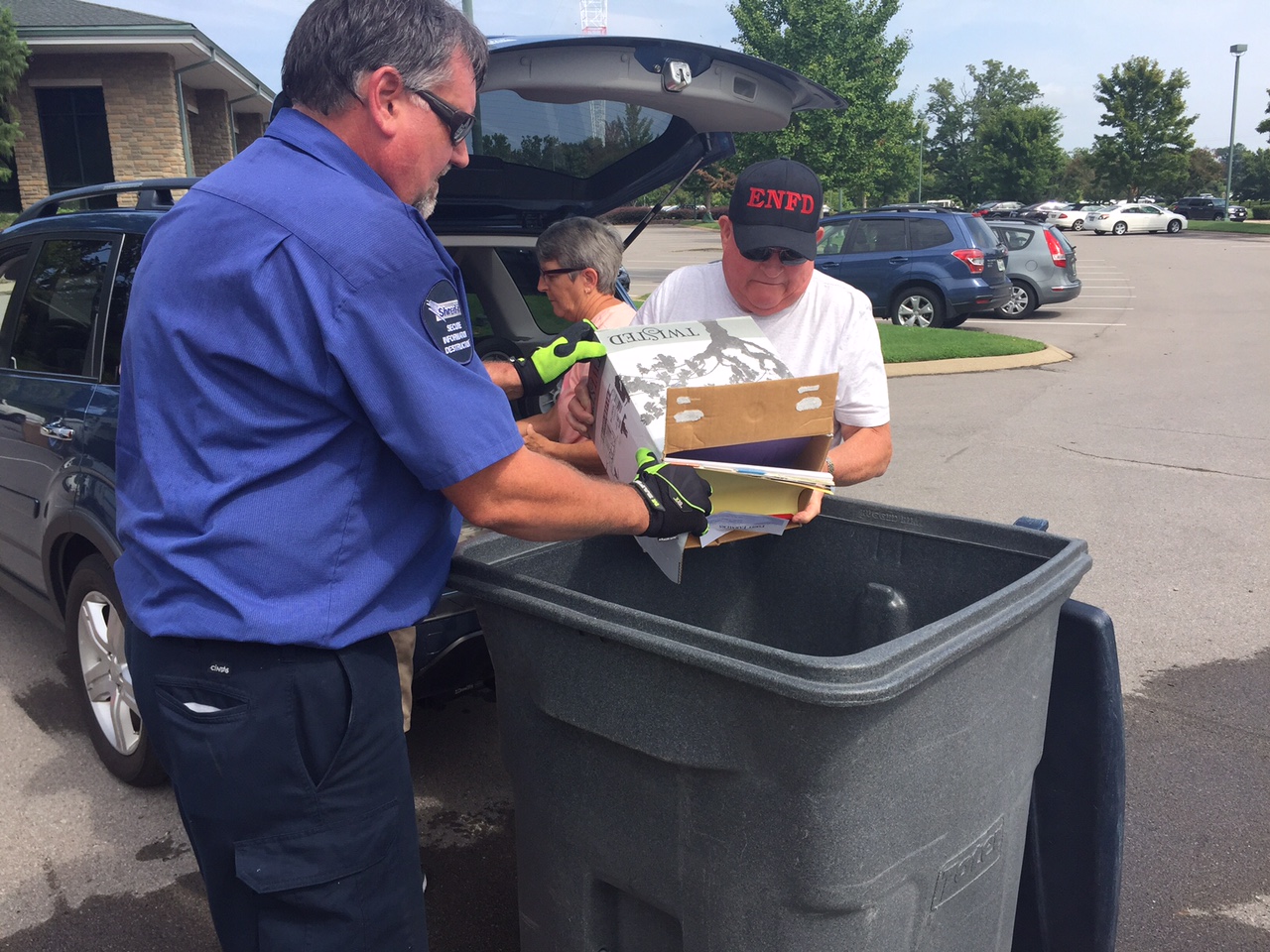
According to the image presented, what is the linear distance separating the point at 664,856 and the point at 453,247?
339 centimetres

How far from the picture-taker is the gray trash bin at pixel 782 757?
1.53 metres

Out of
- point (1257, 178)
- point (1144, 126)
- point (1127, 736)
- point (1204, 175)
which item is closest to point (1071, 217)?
point (1144, 126)

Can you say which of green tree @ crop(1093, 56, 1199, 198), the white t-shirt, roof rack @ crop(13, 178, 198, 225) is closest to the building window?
roof rack @ crop(13, 178, 198, 225)

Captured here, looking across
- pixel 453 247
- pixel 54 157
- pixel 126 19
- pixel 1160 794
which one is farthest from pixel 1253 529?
pixel 54 157

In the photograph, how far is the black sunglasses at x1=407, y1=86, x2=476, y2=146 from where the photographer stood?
1693 mm

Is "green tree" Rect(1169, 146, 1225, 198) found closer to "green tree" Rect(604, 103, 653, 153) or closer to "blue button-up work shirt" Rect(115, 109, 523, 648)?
"green tree" Rect(604, 103, 653, 153)

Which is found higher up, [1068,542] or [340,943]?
[1068,542]

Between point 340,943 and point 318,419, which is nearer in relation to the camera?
point 318,419

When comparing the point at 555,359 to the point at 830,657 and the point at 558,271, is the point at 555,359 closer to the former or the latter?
the point at 830,657

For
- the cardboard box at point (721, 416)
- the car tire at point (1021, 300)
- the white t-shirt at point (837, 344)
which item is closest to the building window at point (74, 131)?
the car tire at point (1021, 300)

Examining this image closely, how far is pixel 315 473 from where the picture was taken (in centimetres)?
162

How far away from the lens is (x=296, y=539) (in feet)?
5.32

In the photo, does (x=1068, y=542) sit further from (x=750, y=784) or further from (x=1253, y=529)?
(x=1253, y=529)

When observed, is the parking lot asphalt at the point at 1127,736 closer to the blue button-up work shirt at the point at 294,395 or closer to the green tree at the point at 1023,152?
the blue button-up work shirt at the point at 294,395
